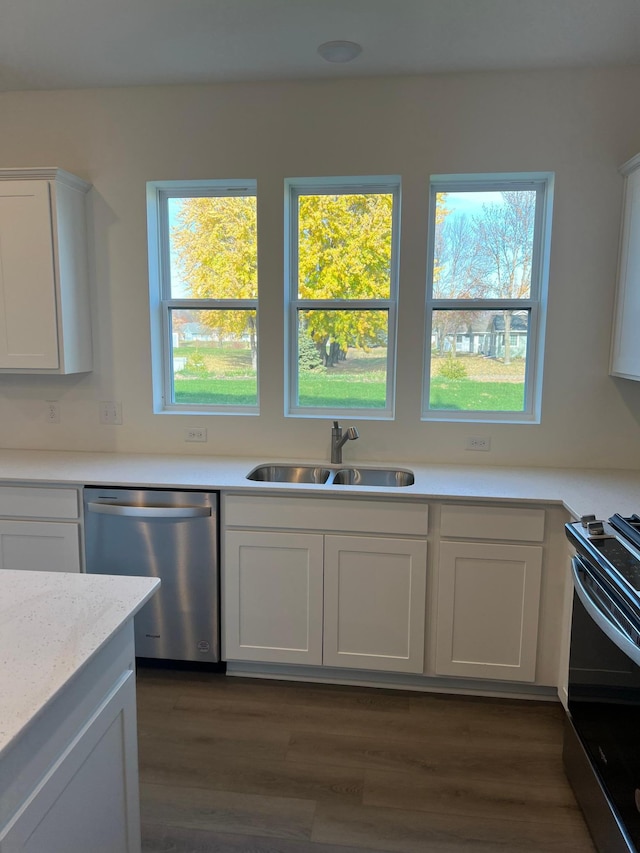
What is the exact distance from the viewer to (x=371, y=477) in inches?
110

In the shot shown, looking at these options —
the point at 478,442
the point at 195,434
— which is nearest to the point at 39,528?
the point at 195,434

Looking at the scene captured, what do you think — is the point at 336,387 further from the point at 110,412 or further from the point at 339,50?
the point at 339,50

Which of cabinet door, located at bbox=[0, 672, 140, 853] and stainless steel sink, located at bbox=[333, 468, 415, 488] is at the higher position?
stainless steel sink, located at bbox=[333, 468, 415, 488]

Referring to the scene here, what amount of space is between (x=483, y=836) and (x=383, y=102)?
3001 millimetres

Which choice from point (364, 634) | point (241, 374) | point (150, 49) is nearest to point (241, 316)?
point (241, 374)

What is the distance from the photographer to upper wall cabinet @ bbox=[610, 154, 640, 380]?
2396mm

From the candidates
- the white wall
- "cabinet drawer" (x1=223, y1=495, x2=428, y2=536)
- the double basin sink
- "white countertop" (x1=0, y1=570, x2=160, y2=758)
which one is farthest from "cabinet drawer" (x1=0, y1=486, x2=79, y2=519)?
"white countertop" (x1=0, y1=570, x2=160, y2=758)

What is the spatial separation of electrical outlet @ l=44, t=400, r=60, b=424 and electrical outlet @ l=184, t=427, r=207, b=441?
0.73 meters

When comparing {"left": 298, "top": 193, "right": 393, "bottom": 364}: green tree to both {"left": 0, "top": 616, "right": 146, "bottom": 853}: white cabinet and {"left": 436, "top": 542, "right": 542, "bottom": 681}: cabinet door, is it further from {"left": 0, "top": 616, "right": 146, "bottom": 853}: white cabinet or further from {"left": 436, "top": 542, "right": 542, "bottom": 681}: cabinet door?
{"left": 0, "top": 616, "right": 146, "bottom": 853}: white cabinet

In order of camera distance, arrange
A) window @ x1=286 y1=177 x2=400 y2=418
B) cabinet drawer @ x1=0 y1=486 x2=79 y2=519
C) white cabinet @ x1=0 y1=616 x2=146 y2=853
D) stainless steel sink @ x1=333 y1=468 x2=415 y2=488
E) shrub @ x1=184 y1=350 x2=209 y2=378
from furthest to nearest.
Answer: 1. shrub @ x1=184 y1=350 x2=209 y2=378
2. window @ x1=286 y1=177 x2=400 y2=418
3. stainless steel sink @ x1=333 y1=468 x2=415 y2=488
4. cabinet drawer @ x1=0 y1=486 x2=79 y2=519
5. white cabinet @ x1=0 y1=616 x2=146 y2=853

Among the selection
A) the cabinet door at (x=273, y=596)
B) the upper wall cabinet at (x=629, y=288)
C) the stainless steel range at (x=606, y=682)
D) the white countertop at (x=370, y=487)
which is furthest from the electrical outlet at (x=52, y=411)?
the upper wall cabinet at (x=629, y=288)

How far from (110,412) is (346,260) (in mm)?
1517

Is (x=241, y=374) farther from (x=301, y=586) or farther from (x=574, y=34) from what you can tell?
(x=574, y=34)

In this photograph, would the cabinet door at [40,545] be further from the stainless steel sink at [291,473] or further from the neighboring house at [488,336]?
the neighboring house at [488,336]
